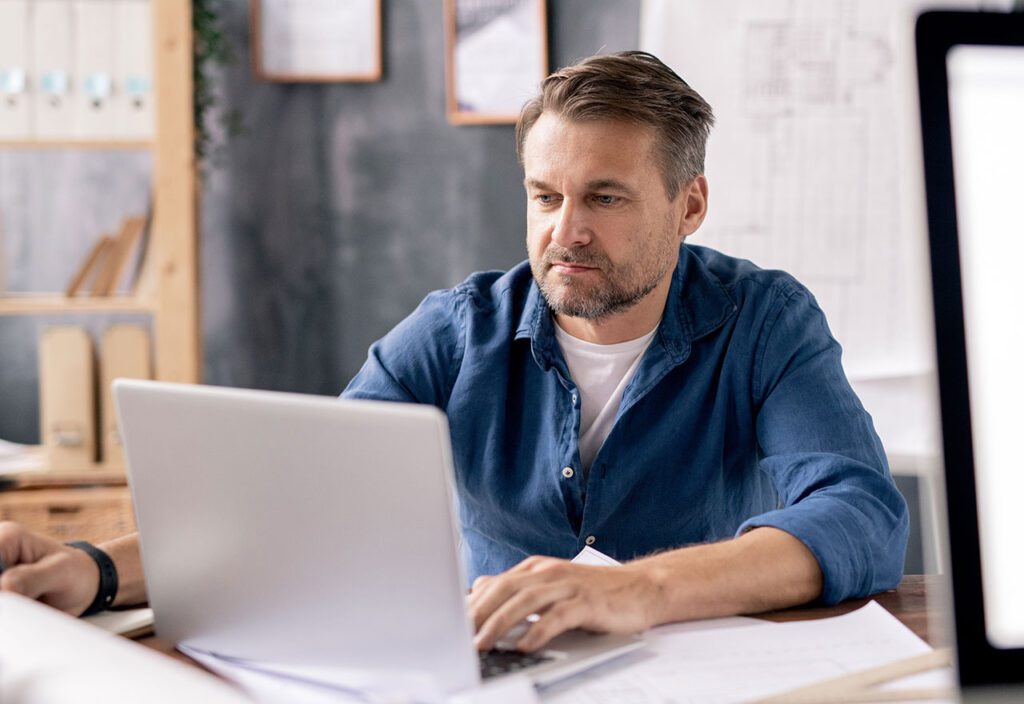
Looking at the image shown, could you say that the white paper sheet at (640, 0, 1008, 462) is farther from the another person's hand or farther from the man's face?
the another person's hand

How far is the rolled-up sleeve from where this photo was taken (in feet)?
3.41

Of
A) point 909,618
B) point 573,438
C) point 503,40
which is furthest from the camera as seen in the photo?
point 503,40

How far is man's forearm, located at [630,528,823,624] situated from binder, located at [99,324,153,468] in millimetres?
1813

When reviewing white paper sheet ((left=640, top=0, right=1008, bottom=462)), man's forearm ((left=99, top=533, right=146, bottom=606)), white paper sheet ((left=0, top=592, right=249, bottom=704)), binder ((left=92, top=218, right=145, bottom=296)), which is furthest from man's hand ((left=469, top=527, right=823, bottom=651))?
binder ((left=92, top=218, right=145, bottom=296))

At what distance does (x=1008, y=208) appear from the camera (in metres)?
0.51

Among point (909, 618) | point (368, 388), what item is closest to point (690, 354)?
point (368, 388)

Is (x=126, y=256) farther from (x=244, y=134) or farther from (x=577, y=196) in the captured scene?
(x=577, y=196)

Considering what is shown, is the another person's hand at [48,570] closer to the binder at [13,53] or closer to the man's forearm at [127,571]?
the man's forearm at [127,571]

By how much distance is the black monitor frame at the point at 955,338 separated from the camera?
500mm

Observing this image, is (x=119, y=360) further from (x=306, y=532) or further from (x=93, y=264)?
(x=306, y=532)

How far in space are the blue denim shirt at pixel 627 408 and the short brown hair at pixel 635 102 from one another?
196 mm

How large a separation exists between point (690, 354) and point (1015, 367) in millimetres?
966

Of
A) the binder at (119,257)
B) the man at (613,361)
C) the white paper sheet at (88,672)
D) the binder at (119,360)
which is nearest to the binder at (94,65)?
the binder at (119,257)

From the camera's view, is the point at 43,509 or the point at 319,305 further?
the point at 319,305
